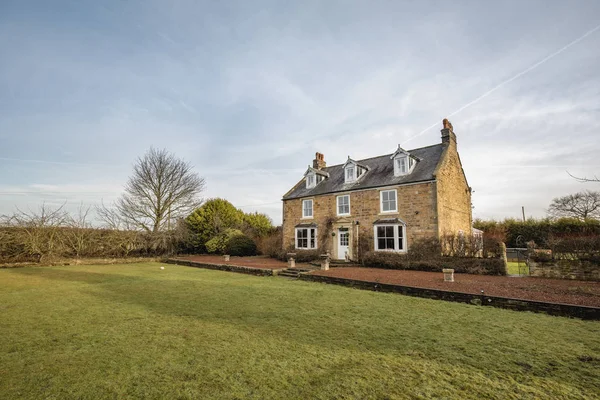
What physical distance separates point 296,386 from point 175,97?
15931 mm

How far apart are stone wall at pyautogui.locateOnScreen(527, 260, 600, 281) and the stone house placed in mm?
4836

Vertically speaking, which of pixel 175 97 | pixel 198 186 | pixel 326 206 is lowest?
pixel 326 206

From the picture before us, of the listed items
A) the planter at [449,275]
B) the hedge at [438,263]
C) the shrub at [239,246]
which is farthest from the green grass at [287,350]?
the shrub at [239,246]

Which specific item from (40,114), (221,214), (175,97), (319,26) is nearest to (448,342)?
(319,26)

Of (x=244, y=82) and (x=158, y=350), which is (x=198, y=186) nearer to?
(x=244, y=82)

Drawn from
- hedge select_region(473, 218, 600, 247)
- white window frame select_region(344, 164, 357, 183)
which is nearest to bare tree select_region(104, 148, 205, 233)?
white window frame select_region(344, 164, 357, 183)

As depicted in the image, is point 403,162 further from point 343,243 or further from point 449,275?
point 449,275

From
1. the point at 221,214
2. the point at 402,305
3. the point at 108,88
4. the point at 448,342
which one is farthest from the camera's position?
the point at 221,214

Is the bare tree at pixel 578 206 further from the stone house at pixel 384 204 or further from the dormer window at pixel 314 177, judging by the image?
the dormer window at pixel 314 177

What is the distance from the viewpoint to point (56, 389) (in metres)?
3.39

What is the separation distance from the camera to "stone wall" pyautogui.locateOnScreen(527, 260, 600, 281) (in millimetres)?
11812

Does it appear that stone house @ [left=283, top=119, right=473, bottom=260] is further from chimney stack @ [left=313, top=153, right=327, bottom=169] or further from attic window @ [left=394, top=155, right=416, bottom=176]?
chimney stack @ [left=313, top=153, right=327, bottom=169]

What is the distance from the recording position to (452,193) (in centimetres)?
1942

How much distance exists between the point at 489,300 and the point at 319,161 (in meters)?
20.2
